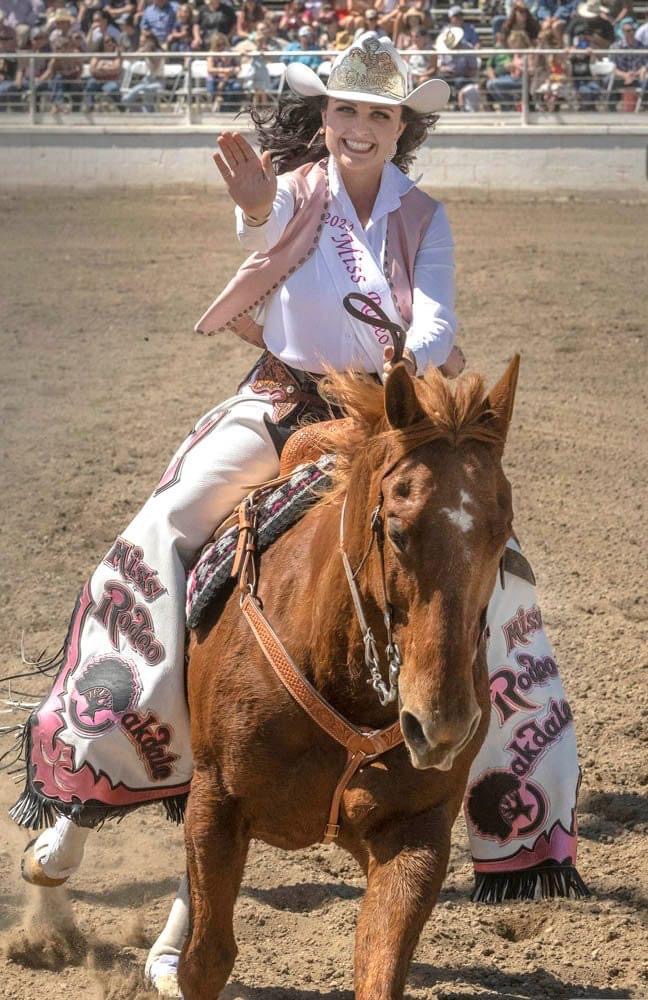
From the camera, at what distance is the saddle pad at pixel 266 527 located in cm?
342

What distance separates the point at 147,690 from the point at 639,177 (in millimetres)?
14876

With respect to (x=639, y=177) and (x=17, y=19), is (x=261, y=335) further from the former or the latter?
(x=17, y=19)

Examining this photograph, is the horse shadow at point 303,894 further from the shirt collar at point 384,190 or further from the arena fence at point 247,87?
the arena fence at point 247,87

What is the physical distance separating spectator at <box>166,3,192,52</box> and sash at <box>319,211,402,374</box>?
62.5 ft

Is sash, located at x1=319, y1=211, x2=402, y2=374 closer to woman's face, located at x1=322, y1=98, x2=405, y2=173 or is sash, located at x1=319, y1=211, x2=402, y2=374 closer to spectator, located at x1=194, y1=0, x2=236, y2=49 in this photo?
woman's face, located at x1=322, y1=98, x2=405, y2=173

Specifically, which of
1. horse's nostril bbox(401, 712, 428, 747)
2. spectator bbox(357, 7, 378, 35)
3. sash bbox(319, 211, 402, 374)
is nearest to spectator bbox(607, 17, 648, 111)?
spectator bbox(357, 7, 378, 35)

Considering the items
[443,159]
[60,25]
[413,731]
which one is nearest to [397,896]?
[413,731]

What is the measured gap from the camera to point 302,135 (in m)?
4.18

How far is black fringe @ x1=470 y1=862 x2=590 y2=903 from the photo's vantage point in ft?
12.3

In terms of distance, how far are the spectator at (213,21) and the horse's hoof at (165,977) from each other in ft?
64.1

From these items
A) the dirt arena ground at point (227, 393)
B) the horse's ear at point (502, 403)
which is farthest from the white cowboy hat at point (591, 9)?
the horse's ear at point (502, 403)

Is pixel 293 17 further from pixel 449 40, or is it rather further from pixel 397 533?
pixel 397 533

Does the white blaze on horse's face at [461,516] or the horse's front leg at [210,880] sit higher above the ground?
the white blaze on horse's face at [461,516]

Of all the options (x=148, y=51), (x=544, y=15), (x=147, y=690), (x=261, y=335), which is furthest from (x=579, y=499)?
(x=148, y=51)
